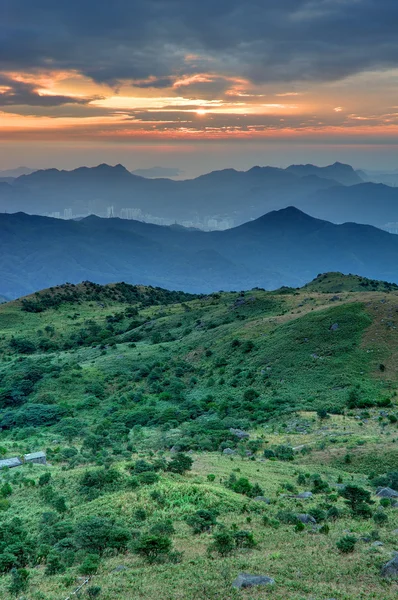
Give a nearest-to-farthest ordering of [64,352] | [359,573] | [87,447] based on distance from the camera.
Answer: [359,573] → [87,447] → [64,352]

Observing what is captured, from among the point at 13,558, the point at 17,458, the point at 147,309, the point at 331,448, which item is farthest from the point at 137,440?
the point at 147,309

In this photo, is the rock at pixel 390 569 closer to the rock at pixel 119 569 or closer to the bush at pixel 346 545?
the bush at pixel 346 545

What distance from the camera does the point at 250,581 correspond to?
1931cm

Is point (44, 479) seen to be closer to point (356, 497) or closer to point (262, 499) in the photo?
point (262, 499)

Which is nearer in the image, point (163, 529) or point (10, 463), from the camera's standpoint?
point (163, 529)

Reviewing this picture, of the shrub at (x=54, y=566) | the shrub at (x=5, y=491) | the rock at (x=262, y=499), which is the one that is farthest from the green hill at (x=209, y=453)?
the rock at (x=262, y=499)

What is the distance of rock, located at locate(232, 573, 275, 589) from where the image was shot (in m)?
19.2

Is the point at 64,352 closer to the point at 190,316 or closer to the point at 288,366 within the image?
the point at 190,316

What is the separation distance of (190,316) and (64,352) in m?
24.0

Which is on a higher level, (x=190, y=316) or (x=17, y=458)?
(x=17, y=458)

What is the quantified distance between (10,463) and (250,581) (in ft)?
83.7

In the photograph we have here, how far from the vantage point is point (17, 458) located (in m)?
41.0

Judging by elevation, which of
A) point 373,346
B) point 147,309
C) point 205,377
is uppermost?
point 373,346

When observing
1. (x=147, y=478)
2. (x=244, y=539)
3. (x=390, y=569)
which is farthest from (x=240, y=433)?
(x=390, y=569)
